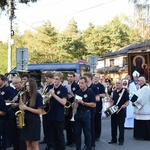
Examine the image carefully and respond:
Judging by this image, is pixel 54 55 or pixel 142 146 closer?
pixel 142 146

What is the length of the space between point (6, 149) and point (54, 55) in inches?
1747

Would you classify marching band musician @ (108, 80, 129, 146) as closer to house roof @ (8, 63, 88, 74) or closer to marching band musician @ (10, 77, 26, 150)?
marching band musician @ (10, 77, 26, 150)

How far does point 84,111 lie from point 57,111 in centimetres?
67

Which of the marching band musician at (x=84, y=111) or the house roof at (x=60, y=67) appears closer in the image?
the marching band musician at (x=84, y=111)

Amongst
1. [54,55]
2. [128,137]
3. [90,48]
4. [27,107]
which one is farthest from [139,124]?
[90,48]

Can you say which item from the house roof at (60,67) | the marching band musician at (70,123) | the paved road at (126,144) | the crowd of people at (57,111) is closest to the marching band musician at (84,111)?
the crowd of people at (57,111)

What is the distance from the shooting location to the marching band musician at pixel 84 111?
768 centimetres

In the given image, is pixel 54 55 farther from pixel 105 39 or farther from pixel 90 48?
pixel 105 39

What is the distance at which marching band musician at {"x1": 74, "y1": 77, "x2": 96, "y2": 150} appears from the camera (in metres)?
7.68

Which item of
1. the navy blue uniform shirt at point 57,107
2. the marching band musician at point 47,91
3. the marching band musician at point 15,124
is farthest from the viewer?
the marching band musician at point 47,91

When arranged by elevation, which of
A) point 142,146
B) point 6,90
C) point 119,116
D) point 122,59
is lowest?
point 142,146

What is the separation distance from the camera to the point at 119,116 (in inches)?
365

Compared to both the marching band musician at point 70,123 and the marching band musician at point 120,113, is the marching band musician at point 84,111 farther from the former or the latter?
the marching band musician at point 120,113

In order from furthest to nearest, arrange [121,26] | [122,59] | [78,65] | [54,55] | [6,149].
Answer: [121,26], [54,55], [122,59], [78,65], [6,149]
